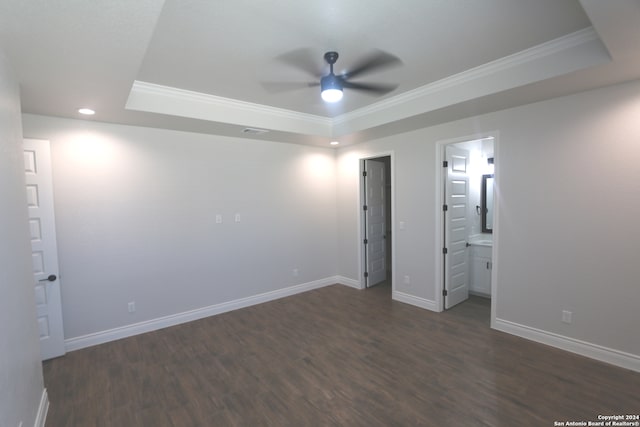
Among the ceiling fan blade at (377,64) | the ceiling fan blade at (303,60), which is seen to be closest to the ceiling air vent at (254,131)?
the ceiling fan blade at (303,60)

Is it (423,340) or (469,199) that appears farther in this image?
(469,199)

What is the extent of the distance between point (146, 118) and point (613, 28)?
404cm

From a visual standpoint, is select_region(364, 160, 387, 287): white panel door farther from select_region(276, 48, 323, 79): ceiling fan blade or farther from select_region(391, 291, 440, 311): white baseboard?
select_region(276, 48, 323, 79): ceiling fan blade

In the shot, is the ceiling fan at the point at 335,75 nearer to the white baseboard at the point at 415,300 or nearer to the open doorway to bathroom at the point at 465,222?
the open doorway to bathroom at the point at 465,222

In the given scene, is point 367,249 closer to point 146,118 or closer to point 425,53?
point 425,53

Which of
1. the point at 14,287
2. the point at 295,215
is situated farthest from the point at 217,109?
the point at 14,287

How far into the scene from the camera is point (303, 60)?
8.82 feet

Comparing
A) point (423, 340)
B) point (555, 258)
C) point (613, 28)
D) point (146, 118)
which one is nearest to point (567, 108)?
point (613, 28)

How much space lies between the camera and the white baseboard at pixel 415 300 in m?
4.23

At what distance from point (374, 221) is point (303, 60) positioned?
338cm

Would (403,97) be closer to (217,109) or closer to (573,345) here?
(217,109)

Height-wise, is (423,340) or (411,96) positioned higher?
(411,96)

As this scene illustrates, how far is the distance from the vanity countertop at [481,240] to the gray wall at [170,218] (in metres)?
2.62

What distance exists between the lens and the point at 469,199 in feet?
15.7
